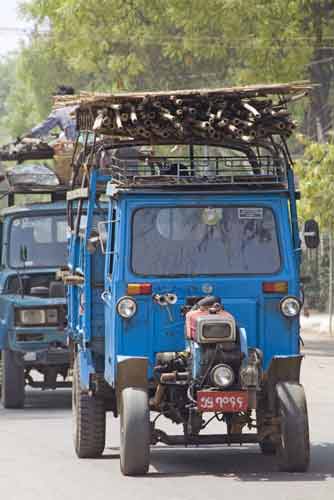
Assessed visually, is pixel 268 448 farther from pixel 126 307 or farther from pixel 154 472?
pixel 126 307

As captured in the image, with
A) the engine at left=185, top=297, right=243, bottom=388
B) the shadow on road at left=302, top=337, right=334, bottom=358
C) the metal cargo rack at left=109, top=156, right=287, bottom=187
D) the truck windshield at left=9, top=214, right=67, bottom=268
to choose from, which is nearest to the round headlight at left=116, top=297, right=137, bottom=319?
the engine at left=185, top=297, right=243, bottom=388

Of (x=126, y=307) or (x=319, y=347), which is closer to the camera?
(x=126, y=307)

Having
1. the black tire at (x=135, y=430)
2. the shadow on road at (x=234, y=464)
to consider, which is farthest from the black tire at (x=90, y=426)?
the black tire at (x=135, y=430)

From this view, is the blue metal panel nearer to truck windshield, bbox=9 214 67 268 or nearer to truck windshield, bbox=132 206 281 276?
truck windshield, bbox=132 206 281 276

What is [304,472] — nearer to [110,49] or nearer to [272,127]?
[272,127]

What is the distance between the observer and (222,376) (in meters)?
11.5

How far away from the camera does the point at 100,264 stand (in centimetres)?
1373

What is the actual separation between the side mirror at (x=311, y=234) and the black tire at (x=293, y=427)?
5.90ft

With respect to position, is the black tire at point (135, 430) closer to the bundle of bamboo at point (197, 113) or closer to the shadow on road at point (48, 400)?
the bundle of bamboo at point (197, 113)

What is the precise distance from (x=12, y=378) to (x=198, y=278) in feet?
23.0

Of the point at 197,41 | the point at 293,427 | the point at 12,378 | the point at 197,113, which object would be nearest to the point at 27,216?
the point at 12,378

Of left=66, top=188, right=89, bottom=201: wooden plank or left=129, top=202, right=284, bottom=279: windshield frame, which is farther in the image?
left=66, top=188, right=89, bottom=201: wooden plank

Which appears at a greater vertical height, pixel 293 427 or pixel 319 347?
pixel 293 427

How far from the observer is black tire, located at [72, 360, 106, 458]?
1334 cm
